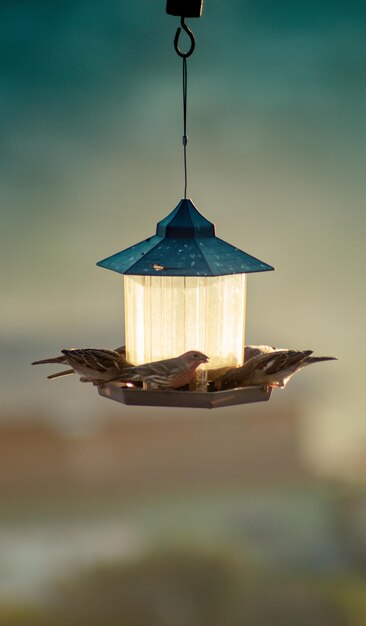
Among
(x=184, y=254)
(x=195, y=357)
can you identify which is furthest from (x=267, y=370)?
(x=184, y=254)

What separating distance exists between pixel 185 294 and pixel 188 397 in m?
Answer: 0.30

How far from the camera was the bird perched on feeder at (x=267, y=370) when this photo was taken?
9.16ft

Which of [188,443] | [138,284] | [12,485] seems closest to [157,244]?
[138,284]

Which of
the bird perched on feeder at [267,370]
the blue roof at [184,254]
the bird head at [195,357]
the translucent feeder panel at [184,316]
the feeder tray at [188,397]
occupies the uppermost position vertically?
the blue roof at [184,254]

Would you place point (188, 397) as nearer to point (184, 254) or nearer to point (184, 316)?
point (184, 316)

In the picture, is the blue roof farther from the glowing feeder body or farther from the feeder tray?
the feeder tray

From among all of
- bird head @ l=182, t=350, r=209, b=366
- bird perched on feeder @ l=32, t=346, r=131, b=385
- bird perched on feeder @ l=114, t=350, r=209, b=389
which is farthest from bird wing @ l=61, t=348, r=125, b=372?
bird head @ l=182, t=350, r=209, b=366

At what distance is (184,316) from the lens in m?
2.82

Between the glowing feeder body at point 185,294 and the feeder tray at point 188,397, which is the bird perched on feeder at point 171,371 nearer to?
the feeder tray at point 188,397

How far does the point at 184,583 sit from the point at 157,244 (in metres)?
3.84

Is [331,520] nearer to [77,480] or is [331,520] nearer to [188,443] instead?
[188,443]

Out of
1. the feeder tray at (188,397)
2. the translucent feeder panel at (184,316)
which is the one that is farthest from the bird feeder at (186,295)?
the feeder tray at (188,397)

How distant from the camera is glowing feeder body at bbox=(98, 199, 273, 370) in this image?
110 inches

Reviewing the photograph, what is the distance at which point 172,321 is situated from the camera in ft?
9.25
